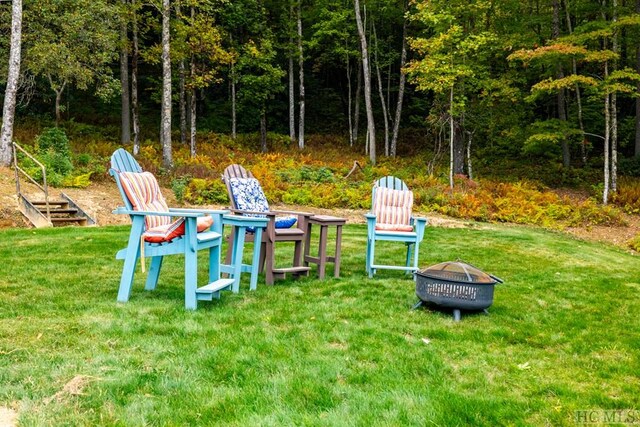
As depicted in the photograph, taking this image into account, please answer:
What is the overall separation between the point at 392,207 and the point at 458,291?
2602 mm

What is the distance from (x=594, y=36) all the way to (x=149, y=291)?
13.0 metres

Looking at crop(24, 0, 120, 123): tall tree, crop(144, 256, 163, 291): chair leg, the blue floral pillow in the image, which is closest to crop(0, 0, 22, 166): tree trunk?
crop(24, 0, 120, 123): tall tree

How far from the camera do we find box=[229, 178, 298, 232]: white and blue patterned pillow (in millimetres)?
5781

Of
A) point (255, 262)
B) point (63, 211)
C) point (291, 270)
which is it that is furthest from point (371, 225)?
point (63, 211)

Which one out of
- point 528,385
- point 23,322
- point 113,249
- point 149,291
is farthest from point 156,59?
point 528,385

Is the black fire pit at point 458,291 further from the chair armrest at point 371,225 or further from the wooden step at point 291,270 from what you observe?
the chair armrest at point 371,225

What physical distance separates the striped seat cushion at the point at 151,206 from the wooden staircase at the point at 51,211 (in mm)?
5485

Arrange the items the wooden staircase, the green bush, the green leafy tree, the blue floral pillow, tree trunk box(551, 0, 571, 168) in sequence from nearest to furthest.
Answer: the blue floral pillow, the wooden staircase, the green bush, the green leafy tree, tree trunk box(551, 0, 571, 168)

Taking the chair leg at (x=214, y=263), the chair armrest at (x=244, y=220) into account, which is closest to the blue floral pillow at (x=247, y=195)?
the chair armrest at (x=244, y=220)

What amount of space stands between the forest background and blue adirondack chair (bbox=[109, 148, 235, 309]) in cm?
742

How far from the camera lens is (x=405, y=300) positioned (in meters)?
4.87

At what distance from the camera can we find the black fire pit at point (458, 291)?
4.25 meters

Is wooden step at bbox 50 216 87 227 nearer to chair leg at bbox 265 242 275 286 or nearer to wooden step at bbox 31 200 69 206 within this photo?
wooden step at bbox 31 200 69 206

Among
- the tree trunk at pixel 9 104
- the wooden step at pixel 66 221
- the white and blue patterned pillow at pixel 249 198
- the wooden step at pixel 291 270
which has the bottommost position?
the wooden step at pixel 66 221
